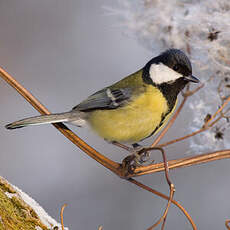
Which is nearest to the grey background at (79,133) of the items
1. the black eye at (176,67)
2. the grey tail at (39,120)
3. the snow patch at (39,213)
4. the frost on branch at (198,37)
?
the frost on branch at (198,37)

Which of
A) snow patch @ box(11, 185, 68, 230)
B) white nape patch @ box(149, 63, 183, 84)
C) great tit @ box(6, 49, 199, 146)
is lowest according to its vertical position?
snow patch @ box(11, 185, 68, 230)

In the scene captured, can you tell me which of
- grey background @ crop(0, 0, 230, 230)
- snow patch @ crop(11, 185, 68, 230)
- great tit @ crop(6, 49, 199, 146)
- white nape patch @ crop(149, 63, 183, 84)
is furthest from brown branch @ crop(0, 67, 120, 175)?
grey background @ crop(0, 0, 230, 230)

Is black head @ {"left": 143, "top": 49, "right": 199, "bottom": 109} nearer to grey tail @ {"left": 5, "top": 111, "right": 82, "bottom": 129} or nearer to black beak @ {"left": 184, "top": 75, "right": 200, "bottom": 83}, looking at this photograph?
black beak @ {"left": 184, "top": 75, "right": 200, "bottom": 83}

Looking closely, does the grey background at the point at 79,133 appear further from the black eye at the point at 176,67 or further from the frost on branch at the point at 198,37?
the black eye at the point at 176,67

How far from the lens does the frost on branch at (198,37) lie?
143 cm

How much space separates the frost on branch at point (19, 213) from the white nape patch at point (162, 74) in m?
0.73

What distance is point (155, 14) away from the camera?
1590 mm

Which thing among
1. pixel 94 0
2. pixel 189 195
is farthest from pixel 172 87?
pixel 94 0

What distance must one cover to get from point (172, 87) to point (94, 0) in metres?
2.52

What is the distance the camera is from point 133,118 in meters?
1.57

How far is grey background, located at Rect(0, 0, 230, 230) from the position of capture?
293 centimetres

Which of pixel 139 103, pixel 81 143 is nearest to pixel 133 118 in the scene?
pixel 139 103

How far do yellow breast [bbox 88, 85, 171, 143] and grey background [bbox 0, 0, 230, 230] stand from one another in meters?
1.27

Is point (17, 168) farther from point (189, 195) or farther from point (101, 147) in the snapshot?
point (189, 195)
